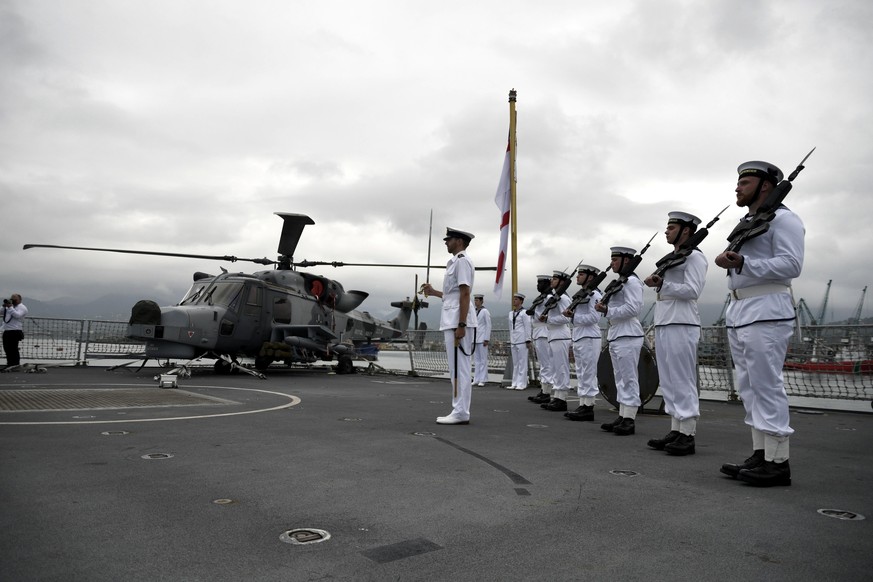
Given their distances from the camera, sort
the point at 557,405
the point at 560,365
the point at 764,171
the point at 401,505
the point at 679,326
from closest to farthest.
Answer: the point at 401,505 < the point at 764,171 < the point at 679,326 < the point at 557,405 < the point at 560,365

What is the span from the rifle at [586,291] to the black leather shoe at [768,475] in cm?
399

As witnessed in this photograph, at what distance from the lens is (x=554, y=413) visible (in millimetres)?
7773

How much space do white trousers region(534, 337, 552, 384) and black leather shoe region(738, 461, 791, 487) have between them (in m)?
5.78

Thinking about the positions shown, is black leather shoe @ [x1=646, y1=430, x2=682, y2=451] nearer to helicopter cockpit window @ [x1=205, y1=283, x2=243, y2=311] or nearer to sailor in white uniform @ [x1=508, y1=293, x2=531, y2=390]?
sailor in white uniform @ [x1=508, y1=293, x2=531, y2=390]

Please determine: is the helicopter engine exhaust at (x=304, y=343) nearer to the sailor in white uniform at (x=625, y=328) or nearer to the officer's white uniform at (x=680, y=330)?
the sailor in white uniform at (x=625, y=328)

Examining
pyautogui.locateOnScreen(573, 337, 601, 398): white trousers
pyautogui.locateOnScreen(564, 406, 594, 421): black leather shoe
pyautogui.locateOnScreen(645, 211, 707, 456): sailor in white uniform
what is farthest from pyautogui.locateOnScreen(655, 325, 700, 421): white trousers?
pyautogui.locateOnScreen(573, 337, 601, 398): white trousers

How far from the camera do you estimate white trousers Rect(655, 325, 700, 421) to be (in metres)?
4.94

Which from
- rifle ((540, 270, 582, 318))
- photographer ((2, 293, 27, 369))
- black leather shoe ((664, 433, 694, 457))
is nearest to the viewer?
black leather shoe ((664, 433, 694, 457))

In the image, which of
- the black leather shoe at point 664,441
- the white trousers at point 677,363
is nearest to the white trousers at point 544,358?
the white trousers at point 677,363

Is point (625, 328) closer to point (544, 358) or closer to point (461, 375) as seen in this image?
point (461, 375)

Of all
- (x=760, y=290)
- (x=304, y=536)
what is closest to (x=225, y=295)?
(x=304, y=536)

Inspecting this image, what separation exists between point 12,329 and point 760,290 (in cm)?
1551

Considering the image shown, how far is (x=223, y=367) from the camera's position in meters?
14.1

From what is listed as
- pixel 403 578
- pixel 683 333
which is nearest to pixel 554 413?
pixel 683 333
